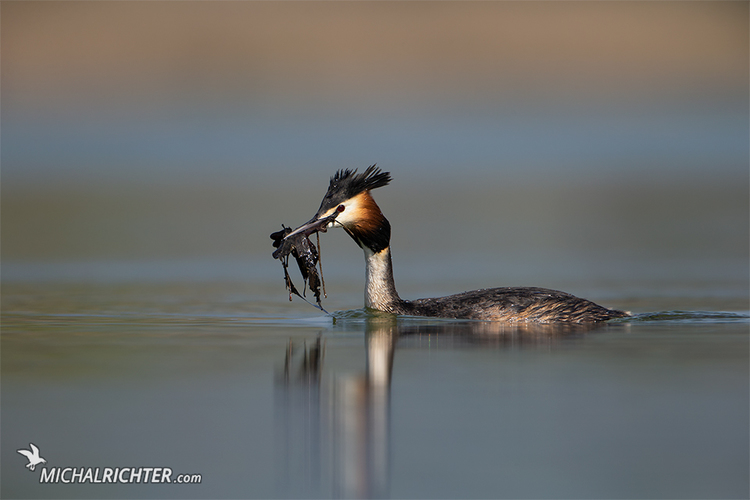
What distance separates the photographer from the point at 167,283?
15.8 m

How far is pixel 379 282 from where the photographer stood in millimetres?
11875

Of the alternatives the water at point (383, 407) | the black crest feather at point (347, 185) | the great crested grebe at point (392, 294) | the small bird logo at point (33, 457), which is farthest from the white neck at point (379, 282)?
the small bird logo at point (33, 457)

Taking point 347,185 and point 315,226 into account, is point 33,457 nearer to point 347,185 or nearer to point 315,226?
point 315,226

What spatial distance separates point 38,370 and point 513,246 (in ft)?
47.6

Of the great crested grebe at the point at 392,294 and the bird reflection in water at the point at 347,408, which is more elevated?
the great crested grebe at the point at 392,294

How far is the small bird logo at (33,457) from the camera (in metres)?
6.21

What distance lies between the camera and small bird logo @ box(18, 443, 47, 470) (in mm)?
6211

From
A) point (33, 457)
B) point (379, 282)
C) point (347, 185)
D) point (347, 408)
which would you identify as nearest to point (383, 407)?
point (347, 408)

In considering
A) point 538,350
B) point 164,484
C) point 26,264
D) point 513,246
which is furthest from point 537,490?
point 513,246

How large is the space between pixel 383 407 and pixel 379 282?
4662 millimetres

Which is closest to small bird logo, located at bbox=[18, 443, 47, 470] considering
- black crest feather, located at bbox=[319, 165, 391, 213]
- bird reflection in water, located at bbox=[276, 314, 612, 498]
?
bird reflection in water, located at bbox=[276, 314, 612, 498]

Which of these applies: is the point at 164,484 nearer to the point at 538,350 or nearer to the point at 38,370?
the point at 38,370

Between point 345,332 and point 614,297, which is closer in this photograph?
point 345,332

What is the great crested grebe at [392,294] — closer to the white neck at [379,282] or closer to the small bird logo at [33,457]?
the white neck at [379,282]
